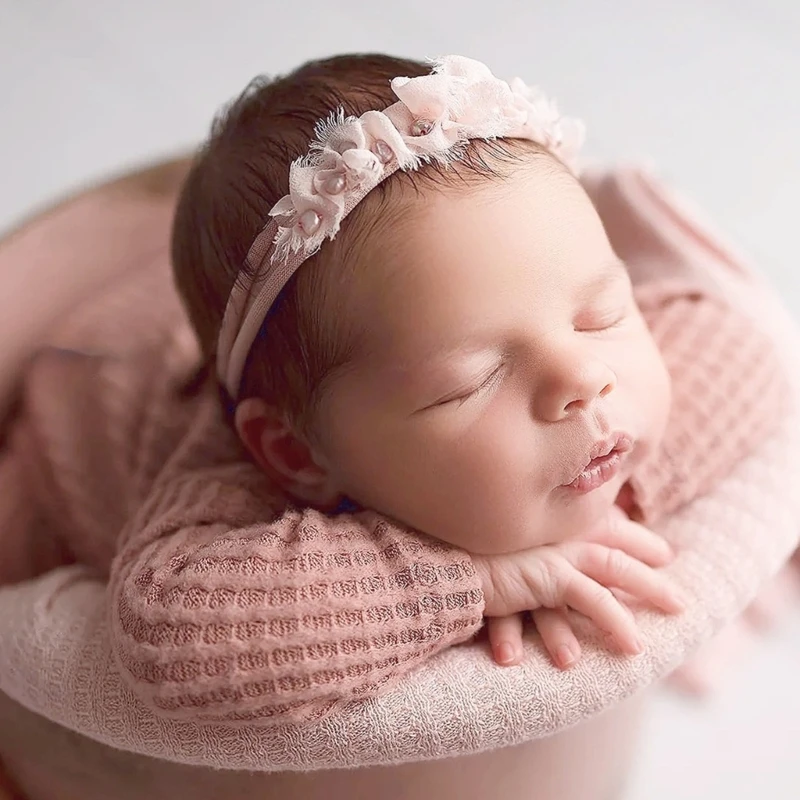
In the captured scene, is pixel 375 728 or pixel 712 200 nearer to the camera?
pixel 375 728

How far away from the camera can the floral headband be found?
0.67m

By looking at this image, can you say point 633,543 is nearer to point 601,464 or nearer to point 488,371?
point 601,464

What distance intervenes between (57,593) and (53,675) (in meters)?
0.08

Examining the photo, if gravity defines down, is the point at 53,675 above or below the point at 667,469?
below

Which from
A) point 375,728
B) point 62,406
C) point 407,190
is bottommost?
point 62,406

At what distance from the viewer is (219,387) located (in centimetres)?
87

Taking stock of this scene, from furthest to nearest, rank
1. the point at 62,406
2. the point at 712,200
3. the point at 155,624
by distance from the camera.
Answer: the point at 712,200 → the point at 62,406 → the point at 155,624

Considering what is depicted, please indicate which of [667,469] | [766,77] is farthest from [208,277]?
[766,77]

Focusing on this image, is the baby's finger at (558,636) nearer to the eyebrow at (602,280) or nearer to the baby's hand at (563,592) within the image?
the baby's hand at (563,592)

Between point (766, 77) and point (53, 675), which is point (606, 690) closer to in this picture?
point (53, 675)

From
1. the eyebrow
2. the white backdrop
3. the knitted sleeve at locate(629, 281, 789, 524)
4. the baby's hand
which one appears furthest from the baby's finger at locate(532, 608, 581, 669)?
the white backdrop

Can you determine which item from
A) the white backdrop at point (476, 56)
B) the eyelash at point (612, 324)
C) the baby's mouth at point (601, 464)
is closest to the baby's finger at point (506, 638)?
the baby's mouth at point (601, 464)

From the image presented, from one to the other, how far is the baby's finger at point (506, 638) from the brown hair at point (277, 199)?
0.21m

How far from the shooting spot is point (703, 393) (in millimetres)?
877
